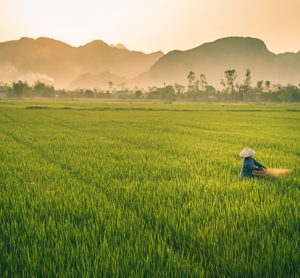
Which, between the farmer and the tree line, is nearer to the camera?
the farmer

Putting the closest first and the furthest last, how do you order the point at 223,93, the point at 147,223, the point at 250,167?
the point at 147,223 < the point at 250,167 < the point at 223,93

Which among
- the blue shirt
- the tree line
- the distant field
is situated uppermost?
the tree line

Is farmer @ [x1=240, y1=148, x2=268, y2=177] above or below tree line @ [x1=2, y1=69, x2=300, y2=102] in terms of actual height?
below

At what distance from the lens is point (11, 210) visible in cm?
394

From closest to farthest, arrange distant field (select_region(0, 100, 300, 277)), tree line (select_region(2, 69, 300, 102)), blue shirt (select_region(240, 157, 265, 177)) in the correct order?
distant field (select_region(0, 100, 300, 277))
blue shirt (select_region(240, 157, 265, 177))
tree line (select_region(2, 69, 300, 102))

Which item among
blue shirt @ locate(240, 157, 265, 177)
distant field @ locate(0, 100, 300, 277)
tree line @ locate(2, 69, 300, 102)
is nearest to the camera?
distant field @ locate(0, 100, 300, 277)

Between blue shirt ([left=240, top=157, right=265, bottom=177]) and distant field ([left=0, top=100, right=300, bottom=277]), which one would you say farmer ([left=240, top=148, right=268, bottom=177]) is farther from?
distant field ([left=0, top=100, right=300, bottom=277])

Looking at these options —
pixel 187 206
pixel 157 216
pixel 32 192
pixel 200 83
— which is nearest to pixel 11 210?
pixel 32 192

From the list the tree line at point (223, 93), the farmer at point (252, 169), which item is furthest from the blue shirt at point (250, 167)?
the tree line at point (223, 93)

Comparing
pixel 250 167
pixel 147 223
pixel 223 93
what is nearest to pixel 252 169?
pixel 250 167

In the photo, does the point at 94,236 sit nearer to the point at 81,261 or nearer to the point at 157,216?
the point at 81,261

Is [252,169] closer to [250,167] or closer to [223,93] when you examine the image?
[250,167]

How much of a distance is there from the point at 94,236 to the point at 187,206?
54.5 inches

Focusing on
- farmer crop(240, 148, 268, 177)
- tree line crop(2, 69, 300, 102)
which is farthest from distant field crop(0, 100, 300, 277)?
tree line crop(2, 69, 300, 102)
